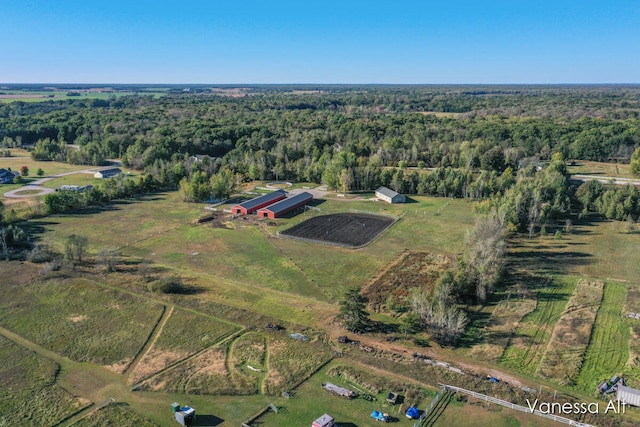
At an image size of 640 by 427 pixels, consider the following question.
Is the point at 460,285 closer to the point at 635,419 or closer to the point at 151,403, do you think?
the point at 635,419

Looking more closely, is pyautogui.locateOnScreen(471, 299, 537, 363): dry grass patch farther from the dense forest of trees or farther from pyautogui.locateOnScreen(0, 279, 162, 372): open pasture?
pyautogui.locateOnScreen(0, 279, 162, 372): open pasture

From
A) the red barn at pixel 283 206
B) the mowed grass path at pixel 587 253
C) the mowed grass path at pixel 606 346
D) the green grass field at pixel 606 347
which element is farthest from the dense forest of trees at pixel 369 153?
the green grass field at pixel 606 347

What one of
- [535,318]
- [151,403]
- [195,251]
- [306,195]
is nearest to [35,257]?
[195,251]

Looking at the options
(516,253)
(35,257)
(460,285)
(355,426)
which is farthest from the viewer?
(516,253)

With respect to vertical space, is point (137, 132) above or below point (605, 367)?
above

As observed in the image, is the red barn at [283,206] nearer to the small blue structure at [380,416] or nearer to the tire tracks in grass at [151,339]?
the tire tracks in grass at [151,339]

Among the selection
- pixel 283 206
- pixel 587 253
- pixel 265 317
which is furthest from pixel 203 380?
pixel 587 253

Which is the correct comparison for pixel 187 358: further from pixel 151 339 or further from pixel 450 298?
pixel 450 298
